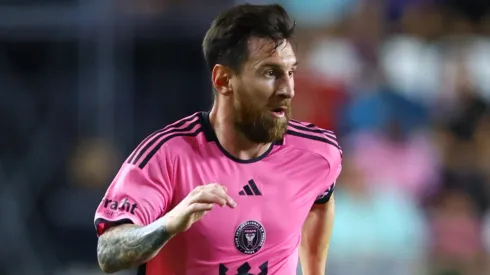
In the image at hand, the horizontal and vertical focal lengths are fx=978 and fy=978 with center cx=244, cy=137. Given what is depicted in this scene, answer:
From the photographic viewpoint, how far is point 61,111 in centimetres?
727

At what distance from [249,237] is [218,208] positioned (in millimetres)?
155

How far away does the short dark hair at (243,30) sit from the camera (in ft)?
11.0

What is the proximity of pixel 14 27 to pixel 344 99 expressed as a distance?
2.65 meters

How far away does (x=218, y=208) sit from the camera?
328 cm

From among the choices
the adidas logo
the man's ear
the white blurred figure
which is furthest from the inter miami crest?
the white blurred figure

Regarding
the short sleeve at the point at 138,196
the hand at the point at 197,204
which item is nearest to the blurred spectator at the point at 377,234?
the short sleeve at the point at 138,196

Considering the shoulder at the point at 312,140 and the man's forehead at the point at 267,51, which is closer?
the man's forehead at the point at 267,51

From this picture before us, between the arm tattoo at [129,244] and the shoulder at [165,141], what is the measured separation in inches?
10.9

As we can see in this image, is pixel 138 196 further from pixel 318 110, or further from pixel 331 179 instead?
pixel 318 110

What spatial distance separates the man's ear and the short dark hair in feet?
0.07

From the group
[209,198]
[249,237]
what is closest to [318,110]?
[249,237]

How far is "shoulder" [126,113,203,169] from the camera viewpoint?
3.26 meters

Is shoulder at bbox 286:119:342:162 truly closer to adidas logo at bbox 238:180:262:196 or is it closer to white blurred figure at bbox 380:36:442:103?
adidas logo at bbox 238:180:262:196

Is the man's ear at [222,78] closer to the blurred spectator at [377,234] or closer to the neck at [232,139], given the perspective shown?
the neck at [232,139]
